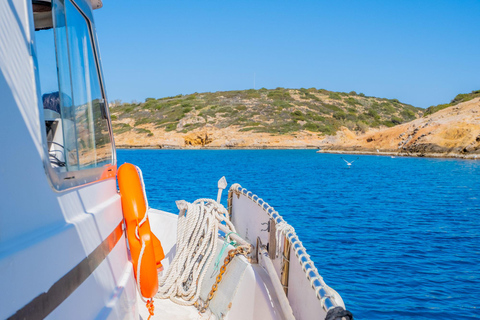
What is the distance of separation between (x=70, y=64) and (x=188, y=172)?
35.4 meters

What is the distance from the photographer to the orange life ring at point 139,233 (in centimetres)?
337

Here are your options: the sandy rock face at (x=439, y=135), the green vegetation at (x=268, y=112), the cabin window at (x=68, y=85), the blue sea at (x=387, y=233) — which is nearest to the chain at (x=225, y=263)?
the cabin window at (x=68, y=85)

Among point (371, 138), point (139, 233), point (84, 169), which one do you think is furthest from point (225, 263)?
point (371, 138)

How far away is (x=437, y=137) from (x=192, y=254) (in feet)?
171

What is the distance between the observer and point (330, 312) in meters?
2.21

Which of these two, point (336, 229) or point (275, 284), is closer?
point (275, 284)

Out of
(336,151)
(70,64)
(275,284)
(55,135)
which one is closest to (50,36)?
(70,64)

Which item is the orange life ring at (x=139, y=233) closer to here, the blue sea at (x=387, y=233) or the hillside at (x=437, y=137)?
the blue sea at (x=387, y=233)

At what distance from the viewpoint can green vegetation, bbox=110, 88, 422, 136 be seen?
8344 centimetres

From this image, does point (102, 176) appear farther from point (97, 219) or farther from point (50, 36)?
point (50, 36)

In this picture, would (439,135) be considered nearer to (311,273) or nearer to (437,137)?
(437,137)

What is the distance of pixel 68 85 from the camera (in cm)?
270

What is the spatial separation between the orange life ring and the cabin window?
0.26m

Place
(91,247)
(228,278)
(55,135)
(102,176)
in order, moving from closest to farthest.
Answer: (91,247), (55,135), (102,176), (228,278)
